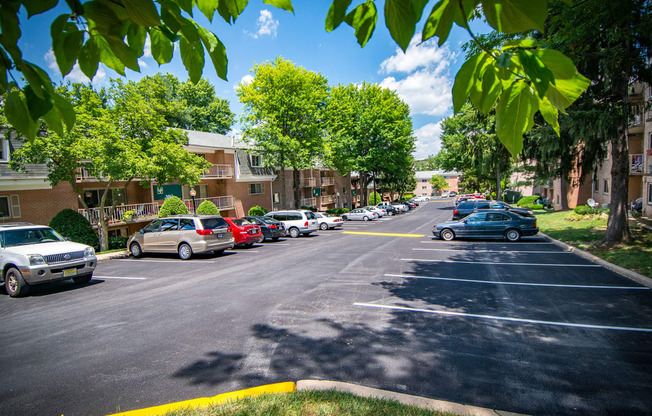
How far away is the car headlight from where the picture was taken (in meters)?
9.31

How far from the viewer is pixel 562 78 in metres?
1.38

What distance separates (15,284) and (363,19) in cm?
1205

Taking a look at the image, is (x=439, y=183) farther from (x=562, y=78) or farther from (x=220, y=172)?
(x=562, y=78)

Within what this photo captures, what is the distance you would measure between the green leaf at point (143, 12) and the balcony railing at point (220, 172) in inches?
1141

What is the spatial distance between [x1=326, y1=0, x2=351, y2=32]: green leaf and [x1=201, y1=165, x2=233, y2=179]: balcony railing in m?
29.0

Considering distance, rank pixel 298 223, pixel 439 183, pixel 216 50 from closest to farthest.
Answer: pixel 216 50 → pixel 298 223 → pixel 439 183

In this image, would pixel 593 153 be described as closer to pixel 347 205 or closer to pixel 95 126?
pixel 95 126

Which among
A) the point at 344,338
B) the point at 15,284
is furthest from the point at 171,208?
the point at 344,338

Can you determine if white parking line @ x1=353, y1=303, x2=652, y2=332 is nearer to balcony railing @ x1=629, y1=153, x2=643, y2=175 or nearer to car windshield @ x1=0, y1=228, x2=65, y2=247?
car windshield @ x1=0, y1=228, x2=65, y2=247

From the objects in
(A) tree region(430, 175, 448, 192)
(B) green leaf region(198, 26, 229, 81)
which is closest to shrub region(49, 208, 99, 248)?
(B) green leaf region(198, 26, 229, 81)

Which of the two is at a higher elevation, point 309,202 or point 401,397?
point 309,202

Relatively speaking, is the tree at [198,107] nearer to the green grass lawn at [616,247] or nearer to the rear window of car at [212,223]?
the rear window of car at [212,223]

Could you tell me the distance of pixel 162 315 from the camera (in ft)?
24.0

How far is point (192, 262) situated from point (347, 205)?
1642 inches
